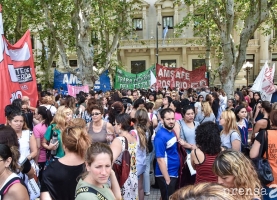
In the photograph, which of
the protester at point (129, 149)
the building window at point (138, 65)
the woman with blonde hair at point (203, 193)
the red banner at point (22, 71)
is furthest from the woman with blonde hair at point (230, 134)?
the building window at point (138, 65)

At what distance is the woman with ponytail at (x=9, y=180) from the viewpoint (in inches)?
97.7

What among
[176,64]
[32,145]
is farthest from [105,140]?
[176,64]

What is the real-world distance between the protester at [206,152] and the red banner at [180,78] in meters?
12.7

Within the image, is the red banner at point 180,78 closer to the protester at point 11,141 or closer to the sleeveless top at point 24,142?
the sleeveless top at point 24,142

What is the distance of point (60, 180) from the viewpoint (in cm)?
300

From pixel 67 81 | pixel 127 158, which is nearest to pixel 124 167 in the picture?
pixel 127 158

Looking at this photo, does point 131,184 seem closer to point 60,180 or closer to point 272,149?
point 60,180

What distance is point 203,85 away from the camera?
16.8m

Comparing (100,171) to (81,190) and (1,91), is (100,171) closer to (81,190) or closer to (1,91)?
(81,190)

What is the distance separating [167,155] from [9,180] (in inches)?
92.5

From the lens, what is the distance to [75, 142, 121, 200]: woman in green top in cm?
248

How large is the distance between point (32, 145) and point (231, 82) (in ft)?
35.0

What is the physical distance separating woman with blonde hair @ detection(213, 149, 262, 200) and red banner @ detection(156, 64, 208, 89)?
1372 cm

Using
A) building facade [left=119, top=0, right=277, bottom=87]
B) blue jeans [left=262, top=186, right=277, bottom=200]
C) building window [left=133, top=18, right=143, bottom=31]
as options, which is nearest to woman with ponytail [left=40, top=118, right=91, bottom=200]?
blue jeans [left=262, top=186, right=277, bottom=200]
